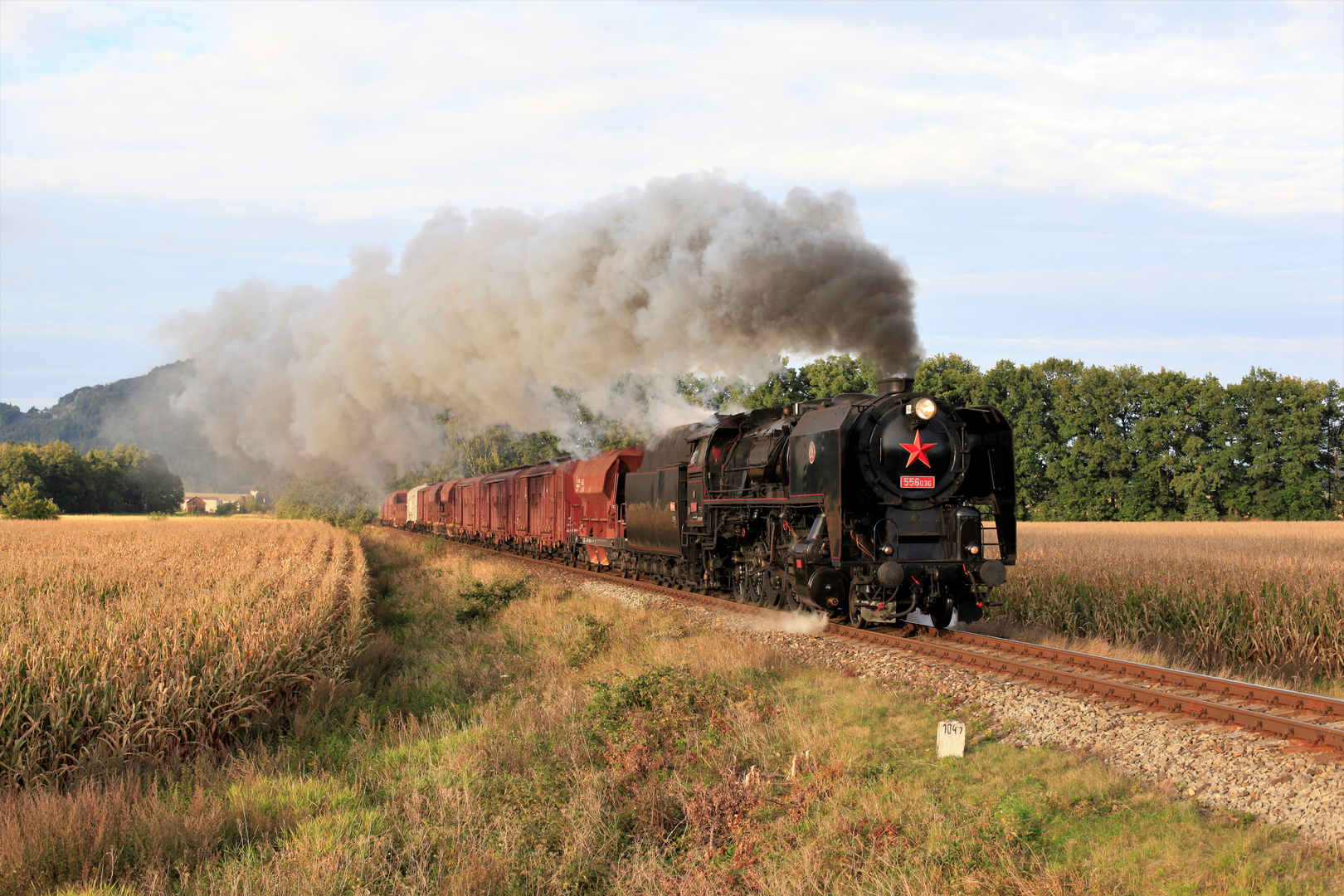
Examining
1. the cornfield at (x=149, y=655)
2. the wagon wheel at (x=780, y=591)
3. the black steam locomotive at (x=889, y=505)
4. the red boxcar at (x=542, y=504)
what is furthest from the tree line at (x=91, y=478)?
the black steam locomotive at (x=889, y=505)

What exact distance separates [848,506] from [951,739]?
4729 millimetres

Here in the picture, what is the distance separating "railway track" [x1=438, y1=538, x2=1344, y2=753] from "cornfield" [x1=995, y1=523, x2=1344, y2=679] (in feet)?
6.85

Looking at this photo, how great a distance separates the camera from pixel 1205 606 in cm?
1134

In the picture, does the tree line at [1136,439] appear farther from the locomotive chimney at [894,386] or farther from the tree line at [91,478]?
the tree line at [91,478]

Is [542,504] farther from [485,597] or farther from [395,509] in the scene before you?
[395,509]

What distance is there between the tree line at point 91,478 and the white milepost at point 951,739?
67466 mm

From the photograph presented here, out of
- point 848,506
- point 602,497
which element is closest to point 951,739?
point 848,506

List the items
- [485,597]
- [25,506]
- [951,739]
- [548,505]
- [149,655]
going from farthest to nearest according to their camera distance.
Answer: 1. [25,506]
2. [548,505]
3. [485,597]
4. [149,655]
5. [951,739]

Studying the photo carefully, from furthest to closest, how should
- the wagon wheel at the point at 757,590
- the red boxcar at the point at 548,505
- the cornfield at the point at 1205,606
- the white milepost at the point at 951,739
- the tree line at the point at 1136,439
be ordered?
the tree line at the point at 1136,439 < the red boxcar at the point at 548,505 < the wagon wheel at the point at 757,590 < the cornfield at the point at 1205,606 < the white milepost at the point at 951,739

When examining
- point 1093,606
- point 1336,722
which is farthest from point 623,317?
point 1336,722

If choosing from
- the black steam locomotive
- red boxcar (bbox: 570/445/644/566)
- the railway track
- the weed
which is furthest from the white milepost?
red boxcar (bbox: 570/445/644/566)

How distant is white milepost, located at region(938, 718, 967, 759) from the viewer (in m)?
6.43

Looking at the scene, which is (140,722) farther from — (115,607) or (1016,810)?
(1016,810)

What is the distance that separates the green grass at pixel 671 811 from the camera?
4.75m
